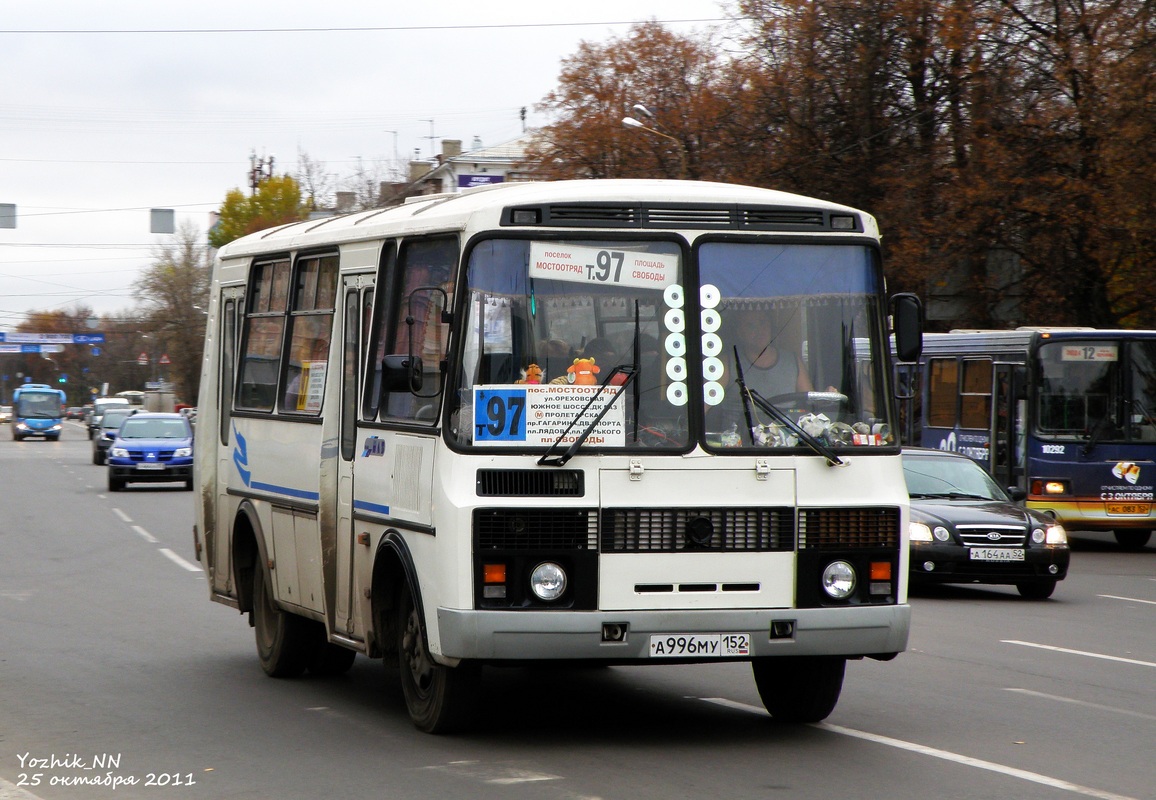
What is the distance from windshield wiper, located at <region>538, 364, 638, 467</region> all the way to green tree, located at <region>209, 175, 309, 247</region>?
304ft

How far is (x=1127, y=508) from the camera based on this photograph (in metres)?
23.2

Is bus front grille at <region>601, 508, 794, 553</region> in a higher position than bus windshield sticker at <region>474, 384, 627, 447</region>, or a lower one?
Result: lower

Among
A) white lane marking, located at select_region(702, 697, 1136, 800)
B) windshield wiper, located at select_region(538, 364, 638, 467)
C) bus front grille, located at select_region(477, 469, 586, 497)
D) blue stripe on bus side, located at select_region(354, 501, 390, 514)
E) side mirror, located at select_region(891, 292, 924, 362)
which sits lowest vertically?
white lane marking, located at select_region(702, 697, 1136, 800)

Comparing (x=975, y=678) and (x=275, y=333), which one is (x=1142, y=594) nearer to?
(x=975, y=678)

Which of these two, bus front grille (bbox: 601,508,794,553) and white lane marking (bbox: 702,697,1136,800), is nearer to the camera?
white lane marking (bbox: 702,697,1136,800)

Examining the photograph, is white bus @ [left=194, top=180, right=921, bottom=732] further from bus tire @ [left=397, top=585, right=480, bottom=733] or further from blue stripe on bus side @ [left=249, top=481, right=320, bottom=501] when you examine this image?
blue stripe on bus side @ [left=249, top=481, right=320, bottom=501]

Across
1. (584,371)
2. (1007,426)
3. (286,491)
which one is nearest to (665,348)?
(584,371)

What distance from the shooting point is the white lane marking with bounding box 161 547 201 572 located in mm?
19453

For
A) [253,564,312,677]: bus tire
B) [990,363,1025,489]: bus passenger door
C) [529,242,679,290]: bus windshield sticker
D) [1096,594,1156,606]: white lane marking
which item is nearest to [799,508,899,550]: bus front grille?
[529,242,679,290]: bus windshield sticker

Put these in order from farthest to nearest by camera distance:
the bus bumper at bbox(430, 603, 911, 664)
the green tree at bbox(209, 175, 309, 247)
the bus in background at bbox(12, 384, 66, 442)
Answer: the green tree at bbox(209, 175, 309, 247)
the bus in background at bbox(12, 384, 66, 442)
the bus bumper at bbox(430, 603, 911, 664)

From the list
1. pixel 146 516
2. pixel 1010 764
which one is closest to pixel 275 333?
pixel 1010 764

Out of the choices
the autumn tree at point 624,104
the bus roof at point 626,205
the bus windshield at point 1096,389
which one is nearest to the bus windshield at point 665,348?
the bus roof at point 626,205

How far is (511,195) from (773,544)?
2.10 metres

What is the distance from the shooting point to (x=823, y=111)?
38625mm
